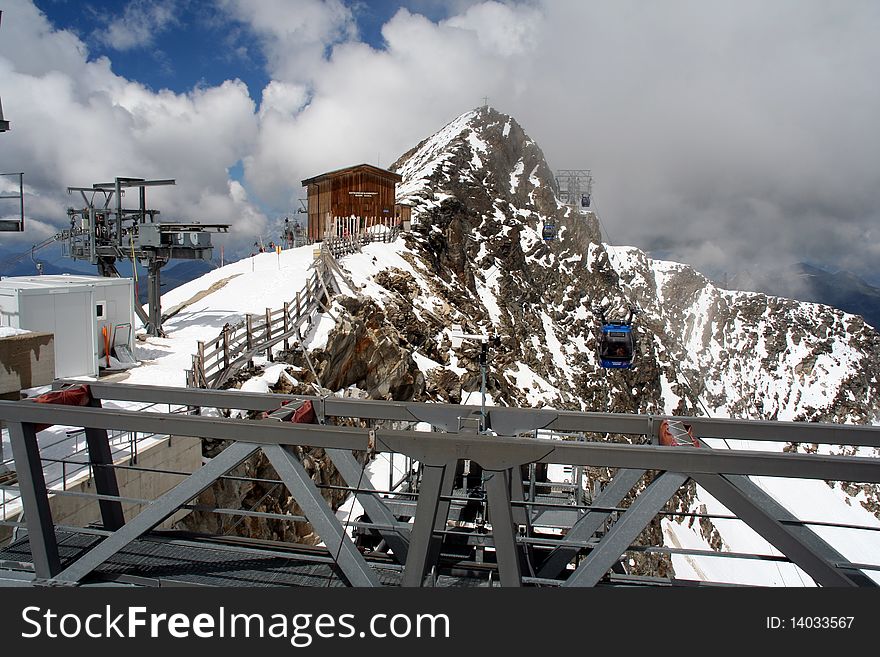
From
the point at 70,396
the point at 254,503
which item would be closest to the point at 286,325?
the point at 254,503

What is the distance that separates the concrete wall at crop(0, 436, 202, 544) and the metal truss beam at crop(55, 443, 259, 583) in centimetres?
417

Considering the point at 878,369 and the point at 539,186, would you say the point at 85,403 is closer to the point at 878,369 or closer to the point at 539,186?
the point at 539,186

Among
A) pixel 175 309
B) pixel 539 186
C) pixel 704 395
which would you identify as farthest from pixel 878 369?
pixel 175 309

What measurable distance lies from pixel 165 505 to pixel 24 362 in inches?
328

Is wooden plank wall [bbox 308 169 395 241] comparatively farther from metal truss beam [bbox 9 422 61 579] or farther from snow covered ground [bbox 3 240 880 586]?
metal truss beam [bbox 9 422 61 579]

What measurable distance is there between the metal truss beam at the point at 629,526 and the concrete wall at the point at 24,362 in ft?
31.6

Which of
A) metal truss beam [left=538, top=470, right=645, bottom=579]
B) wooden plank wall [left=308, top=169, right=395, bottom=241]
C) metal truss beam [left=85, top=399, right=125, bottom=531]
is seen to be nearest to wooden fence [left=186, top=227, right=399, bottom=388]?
metal truss beam [left=85, top=399, right=125, bottom=531]

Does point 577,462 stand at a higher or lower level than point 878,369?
higher

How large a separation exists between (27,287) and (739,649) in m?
16.9

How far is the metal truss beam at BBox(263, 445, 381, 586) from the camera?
3848 millimetres

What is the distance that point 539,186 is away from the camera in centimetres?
9281

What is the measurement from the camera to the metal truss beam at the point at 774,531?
3.32 m

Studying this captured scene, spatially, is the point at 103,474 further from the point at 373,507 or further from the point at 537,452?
the point at 537,452

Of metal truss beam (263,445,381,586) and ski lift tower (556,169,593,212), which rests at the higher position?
ski lift tower (556,169,593,212)
